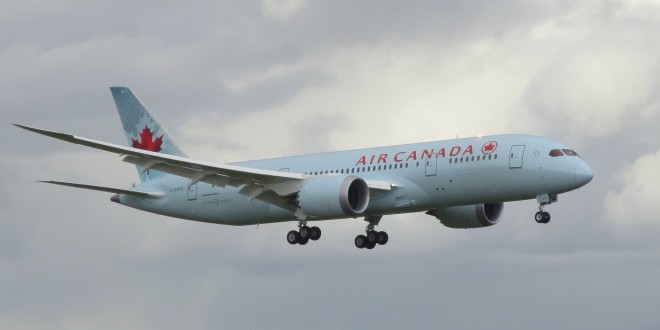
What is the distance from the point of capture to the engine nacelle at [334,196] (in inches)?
3051

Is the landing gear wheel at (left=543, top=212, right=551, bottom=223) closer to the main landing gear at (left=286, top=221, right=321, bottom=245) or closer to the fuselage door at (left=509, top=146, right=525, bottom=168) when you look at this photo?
the fuselage door at (left=509, top=146, right=525, bottom=168)

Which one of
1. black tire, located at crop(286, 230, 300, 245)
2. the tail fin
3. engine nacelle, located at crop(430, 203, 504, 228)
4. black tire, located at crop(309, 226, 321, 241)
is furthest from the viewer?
the tail fin

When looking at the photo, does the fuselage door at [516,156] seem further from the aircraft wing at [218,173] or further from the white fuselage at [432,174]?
the aircraft wing at [218,173]

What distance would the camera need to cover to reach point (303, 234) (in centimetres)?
8244

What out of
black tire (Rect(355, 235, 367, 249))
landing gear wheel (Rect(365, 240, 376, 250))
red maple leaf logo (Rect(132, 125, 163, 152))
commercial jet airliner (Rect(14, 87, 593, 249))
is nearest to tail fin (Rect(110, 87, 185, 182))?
red maple leaf logo (Rect(132, 125, 163, 152))

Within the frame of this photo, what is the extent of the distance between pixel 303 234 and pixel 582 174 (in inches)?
611

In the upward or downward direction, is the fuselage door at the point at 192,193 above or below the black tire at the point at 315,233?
above

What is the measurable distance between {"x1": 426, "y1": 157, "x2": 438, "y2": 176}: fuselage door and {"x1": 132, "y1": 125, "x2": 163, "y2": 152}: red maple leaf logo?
2050 cm

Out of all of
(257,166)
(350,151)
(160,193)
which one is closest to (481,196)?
(350,151)

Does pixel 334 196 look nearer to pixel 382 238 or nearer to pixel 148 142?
pixel 382 238

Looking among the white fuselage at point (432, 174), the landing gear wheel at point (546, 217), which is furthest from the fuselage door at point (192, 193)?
the landing gear wheel at point (546, 217)

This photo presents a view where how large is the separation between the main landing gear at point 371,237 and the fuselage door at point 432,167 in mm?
7218

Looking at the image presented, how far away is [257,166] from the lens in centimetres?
8656

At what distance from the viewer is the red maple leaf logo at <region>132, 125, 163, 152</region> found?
304ft
